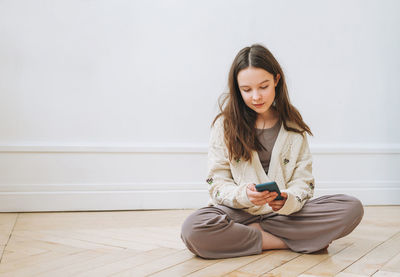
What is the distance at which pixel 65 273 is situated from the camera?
118 cm

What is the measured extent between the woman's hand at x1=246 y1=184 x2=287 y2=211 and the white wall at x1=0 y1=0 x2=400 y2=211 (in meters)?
0.84

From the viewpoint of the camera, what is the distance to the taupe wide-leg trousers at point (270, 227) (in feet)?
4.42

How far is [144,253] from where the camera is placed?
1391 mm

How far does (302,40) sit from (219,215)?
1162 mm

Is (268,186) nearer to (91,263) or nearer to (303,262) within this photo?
(303,262)

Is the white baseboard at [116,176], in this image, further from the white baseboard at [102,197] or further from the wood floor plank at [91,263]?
the wood floor plank at [91,263]

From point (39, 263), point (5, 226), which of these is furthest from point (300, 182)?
point (5, 226)

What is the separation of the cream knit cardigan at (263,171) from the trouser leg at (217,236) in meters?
0.07

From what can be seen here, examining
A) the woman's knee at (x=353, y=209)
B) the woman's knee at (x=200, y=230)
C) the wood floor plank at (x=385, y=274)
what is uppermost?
the woman's knee at (x=353, y=209)

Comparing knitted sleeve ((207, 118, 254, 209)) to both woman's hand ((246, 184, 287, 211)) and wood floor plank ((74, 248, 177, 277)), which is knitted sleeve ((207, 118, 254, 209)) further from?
wood floor plank ((74, 248, 177, 277))

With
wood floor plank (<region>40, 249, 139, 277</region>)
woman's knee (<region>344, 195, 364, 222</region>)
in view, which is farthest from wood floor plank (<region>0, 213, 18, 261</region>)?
woman's knee (<region>344, 195, 364, 222</region>)

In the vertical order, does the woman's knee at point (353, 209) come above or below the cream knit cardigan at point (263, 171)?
below

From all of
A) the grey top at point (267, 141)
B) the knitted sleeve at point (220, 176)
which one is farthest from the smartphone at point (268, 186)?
the grey top at point (267, 141)

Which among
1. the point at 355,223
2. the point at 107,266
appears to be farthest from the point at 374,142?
the point at 107,266
